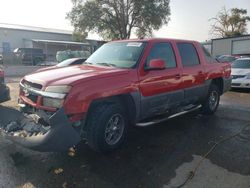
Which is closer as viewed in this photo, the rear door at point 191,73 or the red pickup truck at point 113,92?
the red pickup truck at point 113,92

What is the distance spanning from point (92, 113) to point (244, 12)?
5992 centimetres

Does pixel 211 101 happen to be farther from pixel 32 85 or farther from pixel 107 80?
pixel 32 85

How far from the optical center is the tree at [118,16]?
1556 inches

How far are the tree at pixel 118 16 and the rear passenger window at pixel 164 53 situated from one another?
35.2m

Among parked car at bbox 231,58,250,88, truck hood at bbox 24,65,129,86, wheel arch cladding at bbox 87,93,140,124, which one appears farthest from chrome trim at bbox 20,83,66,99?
parked car at bbox 231,58,250,88

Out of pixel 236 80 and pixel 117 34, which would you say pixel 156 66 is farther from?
pixel 117 34

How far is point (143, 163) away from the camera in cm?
423

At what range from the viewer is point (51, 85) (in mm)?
4066

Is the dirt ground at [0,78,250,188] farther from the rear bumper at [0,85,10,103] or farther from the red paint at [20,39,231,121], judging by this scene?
the rear bumper at [0,85,10,103]

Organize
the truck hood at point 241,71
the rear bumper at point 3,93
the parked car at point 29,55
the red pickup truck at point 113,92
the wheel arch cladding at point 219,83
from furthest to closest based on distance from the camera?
1. the parked car at point 29,55
2. the truck hood at point 241,71
3. the wheel arch cladding at point 219,83
4. the rear bumper at point 3,93
5. the red pickup truck at point 113,92

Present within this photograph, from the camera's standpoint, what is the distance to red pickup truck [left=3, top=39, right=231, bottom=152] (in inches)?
154

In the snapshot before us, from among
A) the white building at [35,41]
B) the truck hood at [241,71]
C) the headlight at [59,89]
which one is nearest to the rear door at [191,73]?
the headlight at [59,89]

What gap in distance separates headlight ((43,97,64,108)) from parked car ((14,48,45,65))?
27788 millimetres

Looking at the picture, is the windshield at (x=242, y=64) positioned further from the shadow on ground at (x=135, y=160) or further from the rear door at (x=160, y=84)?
the rear door at (x=160, y=84)
